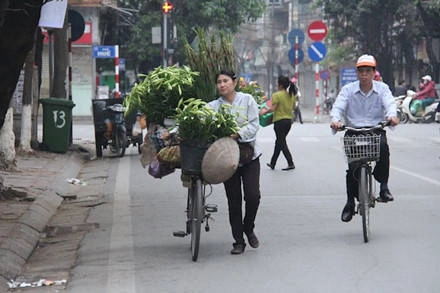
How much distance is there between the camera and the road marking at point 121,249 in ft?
26.6

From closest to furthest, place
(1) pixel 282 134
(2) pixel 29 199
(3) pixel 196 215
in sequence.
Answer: (3) pixel 196 215, (2) pixel 29 199, (1) pixel 282 134

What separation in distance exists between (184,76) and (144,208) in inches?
141

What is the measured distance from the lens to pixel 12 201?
1344cm

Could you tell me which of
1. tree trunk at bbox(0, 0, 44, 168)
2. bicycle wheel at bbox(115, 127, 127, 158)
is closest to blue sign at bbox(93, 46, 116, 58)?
bicycle wheel at bbox(115, 127, 127, 158)

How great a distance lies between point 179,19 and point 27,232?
39.5 metres

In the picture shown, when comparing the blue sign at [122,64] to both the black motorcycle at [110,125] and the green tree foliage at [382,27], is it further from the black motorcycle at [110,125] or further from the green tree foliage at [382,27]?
the black motorcycle at [110,125]

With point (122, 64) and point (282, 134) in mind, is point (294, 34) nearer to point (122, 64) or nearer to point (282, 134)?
point (122, 64)

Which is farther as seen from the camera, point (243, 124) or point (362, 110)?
point (362, 110)

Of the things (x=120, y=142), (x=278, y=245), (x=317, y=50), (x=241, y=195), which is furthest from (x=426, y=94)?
(x=241, y=195)

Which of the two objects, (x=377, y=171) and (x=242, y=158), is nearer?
(x=242, y=158)

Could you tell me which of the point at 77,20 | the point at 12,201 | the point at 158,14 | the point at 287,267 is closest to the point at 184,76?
the point at 287,267

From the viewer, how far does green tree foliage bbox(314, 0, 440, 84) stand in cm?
5075

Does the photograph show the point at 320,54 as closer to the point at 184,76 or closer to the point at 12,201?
the point at 12,201

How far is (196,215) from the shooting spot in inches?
359
